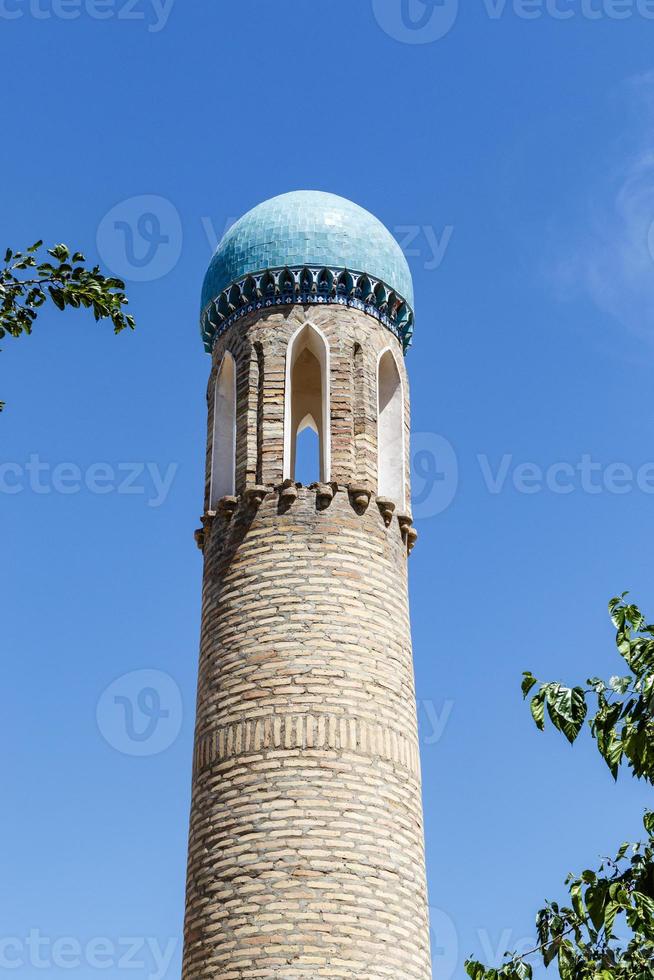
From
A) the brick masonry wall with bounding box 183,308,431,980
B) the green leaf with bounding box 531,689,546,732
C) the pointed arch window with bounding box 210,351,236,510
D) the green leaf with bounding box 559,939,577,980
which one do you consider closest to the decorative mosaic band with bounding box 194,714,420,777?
the brick masonry wall with bounding box 183,308,431,980

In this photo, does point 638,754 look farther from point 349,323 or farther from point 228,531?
point 349,323

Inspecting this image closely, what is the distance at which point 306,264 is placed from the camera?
40.2 feet

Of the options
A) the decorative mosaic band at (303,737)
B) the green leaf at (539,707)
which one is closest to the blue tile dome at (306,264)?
the decorative mosaic band at (303,737)

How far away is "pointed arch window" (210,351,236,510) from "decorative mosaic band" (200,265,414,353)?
0.42m

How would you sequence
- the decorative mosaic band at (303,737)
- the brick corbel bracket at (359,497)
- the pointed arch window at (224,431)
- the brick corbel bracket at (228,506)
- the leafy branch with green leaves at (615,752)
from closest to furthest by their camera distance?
the leafy branch with green leaves at (615,752)
the decorative mosaic band at (303,737)
the brick corbel bracket at (359,497)
the brick corbel bracket at (228,506)
the pointed arch window at (224,431)

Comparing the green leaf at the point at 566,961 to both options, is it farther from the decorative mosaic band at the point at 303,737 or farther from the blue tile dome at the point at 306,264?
the blue tile dome at the point at 306,264

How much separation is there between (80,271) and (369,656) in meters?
5.49

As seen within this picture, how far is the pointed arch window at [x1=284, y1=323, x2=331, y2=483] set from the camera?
38.7 feet

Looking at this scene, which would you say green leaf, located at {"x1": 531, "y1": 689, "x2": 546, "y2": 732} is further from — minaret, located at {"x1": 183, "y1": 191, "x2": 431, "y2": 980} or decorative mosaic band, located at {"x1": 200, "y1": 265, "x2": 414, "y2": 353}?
decorative mosaic band, located at {"x1": 200, "y1": 265, "x2": 414, "y2": 353}

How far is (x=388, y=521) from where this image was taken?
11625 millimetres

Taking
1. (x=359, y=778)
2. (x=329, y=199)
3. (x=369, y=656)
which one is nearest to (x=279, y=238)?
(x=329, y=199)

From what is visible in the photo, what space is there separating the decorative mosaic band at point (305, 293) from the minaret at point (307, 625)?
0.06 ft

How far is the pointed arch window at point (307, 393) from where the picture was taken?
11.8 metres

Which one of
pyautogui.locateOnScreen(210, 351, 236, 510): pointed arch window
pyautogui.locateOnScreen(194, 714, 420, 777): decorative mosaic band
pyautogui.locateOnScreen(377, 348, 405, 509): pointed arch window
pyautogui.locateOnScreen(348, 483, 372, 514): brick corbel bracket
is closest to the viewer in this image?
pyautogui.locateOnScreen(194, 714, 420, 777): decorative mosaic band
